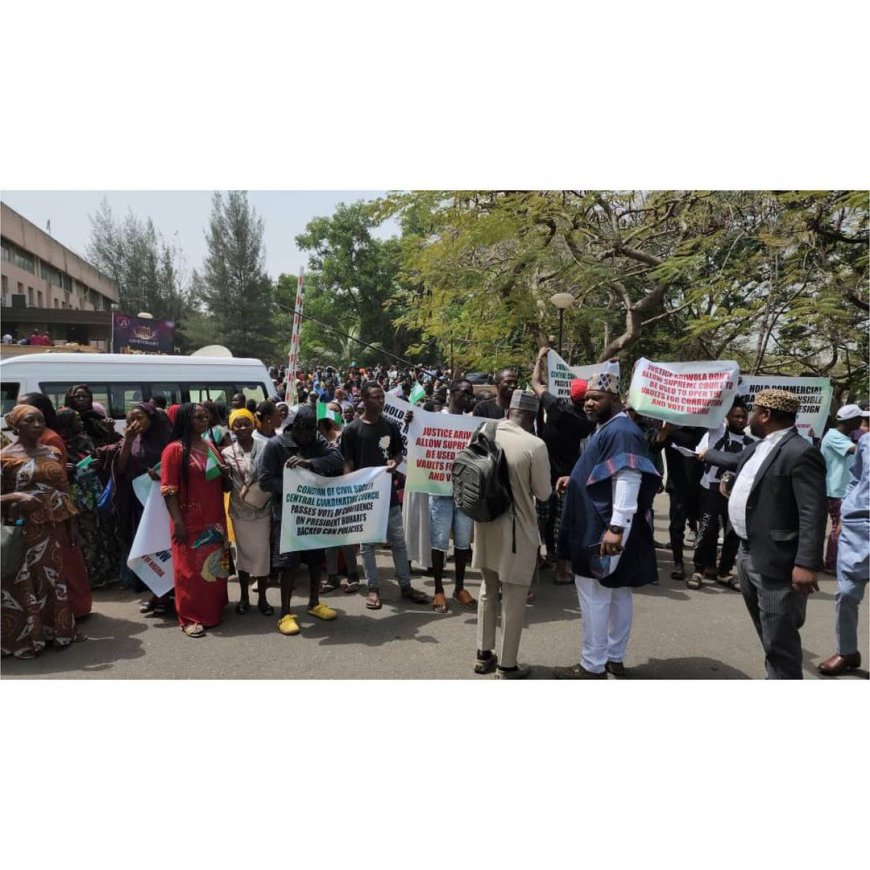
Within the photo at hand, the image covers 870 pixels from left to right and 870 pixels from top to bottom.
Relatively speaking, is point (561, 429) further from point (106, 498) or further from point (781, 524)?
point (106, 498)

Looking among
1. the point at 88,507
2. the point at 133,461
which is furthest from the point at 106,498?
the point at 133,461

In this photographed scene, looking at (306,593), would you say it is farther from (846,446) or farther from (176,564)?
(846,446)

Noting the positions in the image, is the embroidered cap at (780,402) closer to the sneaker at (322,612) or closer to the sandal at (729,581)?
the sandal at (729,581)

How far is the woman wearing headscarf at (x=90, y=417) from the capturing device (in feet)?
18.4

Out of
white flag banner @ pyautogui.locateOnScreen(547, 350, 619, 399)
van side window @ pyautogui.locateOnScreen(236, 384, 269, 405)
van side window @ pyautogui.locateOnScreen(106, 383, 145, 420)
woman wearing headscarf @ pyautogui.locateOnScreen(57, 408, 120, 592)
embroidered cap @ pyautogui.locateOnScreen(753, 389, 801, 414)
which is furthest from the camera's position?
van side window @ pyautogui.locateOnScreen(236, 384, 269, 405)

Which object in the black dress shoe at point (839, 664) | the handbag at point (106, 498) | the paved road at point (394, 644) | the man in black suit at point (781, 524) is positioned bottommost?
the paved road at point (394, 644)

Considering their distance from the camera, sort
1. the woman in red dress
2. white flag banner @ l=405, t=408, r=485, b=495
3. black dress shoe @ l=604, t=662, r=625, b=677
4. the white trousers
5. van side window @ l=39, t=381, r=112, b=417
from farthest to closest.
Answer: van side window @ l=39, t=381, r=112, b=417 < white flag banner @ l=405, t=408, r=485, b=495 < the woman in red dress < black dress shoe @ l=604, t=662, r=625, b=677 < the white trousers

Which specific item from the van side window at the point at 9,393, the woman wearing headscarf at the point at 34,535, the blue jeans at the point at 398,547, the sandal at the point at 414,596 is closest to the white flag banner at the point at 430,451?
the blue jeans at the point at 398,547

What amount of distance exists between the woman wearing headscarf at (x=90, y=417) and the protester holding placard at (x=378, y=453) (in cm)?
235

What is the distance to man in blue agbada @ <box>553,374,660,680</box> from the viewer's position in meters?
3.55

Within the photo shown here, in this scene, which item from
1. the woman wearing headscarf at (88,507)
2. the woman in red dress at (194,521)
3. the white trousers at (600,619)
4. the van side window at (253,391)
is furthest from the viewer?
the van side window at (253,391)

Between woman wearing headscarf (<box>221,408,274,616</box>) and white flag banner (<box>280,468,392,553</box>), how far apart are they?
0.33 metres

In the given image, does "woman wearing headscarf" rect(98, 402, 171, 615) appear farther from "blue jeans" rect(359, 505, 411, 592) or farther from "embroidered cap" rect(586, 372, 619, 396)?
"embroidered cap" rect(586, 372, 619, 396)

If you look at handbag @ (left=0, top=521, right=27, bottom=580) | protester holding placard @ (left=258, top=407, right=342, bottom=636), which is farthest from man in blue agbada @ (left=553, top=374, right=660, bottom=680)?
handbag @ (left=0, top=521, right=27, bottom=580)
